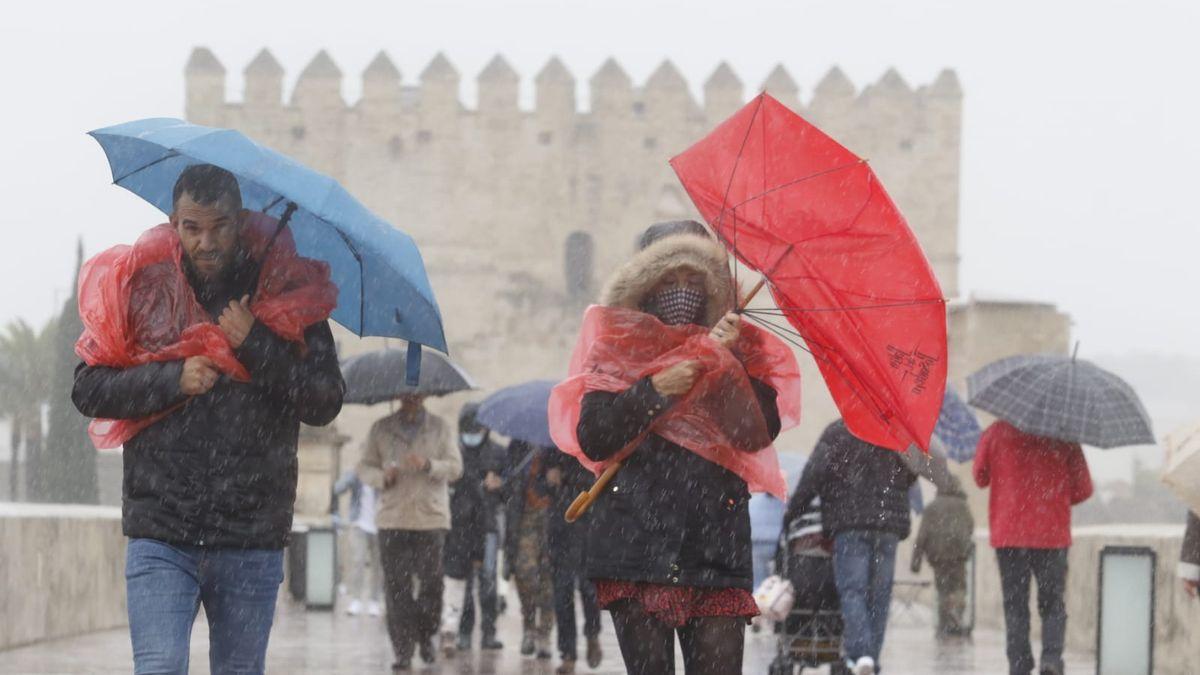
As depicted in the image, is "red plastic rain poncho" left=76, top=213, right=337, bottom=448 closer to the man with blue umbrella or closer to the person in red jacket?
the man with blue umbrella

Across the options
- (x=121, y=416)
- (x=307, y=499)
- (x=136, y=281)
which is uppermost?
(x=136, y=281)

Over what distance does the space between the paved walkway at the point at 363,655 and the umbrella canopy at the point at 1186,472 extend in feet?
11.9

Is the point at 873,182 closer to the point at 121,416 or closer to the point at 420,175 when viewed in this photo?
the point at 121,416

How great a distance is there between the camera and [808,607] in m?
8.74

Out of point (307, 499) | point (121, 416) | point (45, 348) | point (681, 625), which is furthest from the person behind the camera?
point (45, 348)

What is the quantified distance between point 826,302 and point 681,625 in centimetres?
86

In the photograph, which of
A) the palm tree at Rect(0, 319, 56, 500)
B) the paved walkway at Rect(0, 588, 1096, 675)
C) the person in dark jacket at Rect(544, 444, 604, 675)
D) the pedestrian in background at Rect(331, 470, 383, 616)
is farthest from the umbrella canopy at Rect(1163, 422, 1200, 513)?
the palm tree at Rect(0, 319, 56, 500)

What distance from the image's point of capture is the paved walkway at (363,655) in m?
10.1

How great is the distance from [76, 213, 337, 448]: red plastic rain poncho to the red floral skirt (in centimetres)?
95

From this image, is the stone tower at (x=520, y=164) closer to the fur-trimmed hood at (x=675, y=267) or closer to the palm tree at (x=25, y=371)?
the palm tree at (x=25, y=371)

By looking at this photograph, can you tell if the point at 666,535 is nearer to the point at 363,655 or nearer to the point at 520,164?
the point at 363,655

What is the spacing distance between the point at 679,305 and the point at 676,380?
24cm

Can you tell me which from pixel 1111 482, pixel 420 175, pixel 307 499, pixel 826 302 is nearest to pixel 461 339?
pixel 420 175

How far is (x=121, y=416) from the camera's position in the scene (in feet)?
14.6
